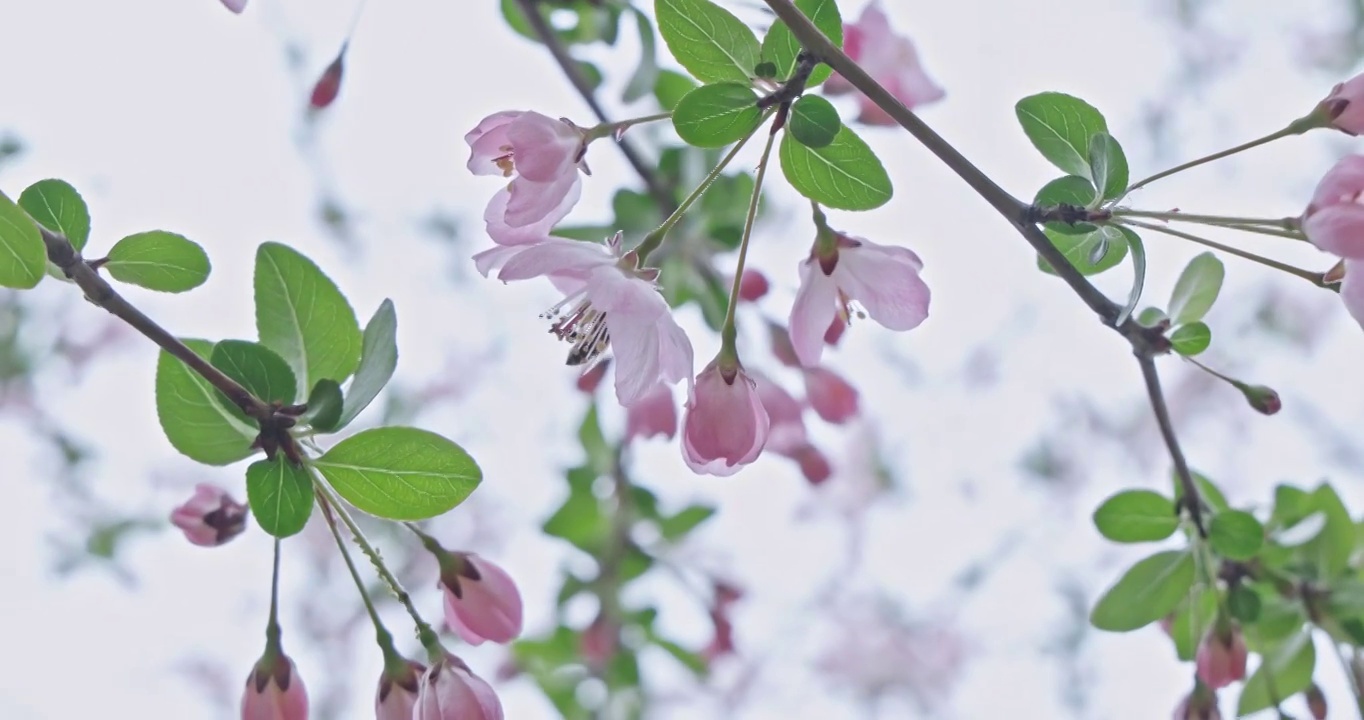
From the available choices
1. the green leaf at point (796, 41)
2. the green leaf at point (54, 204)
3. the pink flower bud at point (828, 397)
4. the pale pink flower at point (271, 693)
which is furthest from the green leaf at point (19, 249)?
the pink flower bud at point (828, 397)

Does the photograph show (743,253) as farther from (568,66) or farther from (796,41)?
(568,66)

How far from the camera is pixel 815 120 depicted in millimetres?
646

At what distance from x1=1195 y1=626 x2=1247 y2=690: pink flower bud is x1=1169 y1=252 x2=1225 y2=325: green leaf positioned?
287 millimetres

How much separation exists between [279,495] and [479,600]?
6.7 inches

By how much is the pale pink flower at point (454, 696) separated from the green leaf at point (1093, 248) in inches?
17.0

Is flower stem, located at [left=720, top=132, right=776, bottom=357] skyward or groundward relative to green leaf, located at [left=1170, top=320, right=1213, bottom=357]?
groundward

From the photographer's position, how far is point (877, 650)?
382 cm

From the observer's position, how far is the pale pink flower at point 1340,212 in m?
0.61

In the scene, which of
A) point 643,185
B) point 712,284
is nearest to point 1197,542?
point 712,284

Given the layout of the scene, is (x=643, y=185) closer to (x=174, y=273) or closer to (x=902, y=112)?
(x=174, y=273)

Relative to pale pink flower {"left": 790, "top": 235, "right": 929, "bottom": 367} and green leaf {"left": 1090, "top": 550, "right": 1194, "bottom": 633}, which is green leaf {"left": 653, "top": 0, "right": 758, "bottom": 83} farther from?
green leaf {"left": 1090, "top": 550, "right": 1194, "bottom": 633}

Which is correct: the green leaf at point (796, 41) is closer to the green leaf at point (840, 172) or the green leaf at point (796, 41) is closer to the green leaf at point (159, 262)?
the green leaf at point (840, 172)

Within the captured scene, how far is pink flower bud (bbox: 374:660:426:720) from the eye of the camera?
74 centimetres

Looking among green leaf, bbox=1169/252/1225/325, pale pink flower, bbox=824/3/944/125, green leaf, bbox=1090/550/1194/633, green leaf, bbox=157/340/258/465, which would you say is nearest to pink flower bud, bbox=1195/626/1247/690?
green leaf, bbox=1090/550/1194/633
